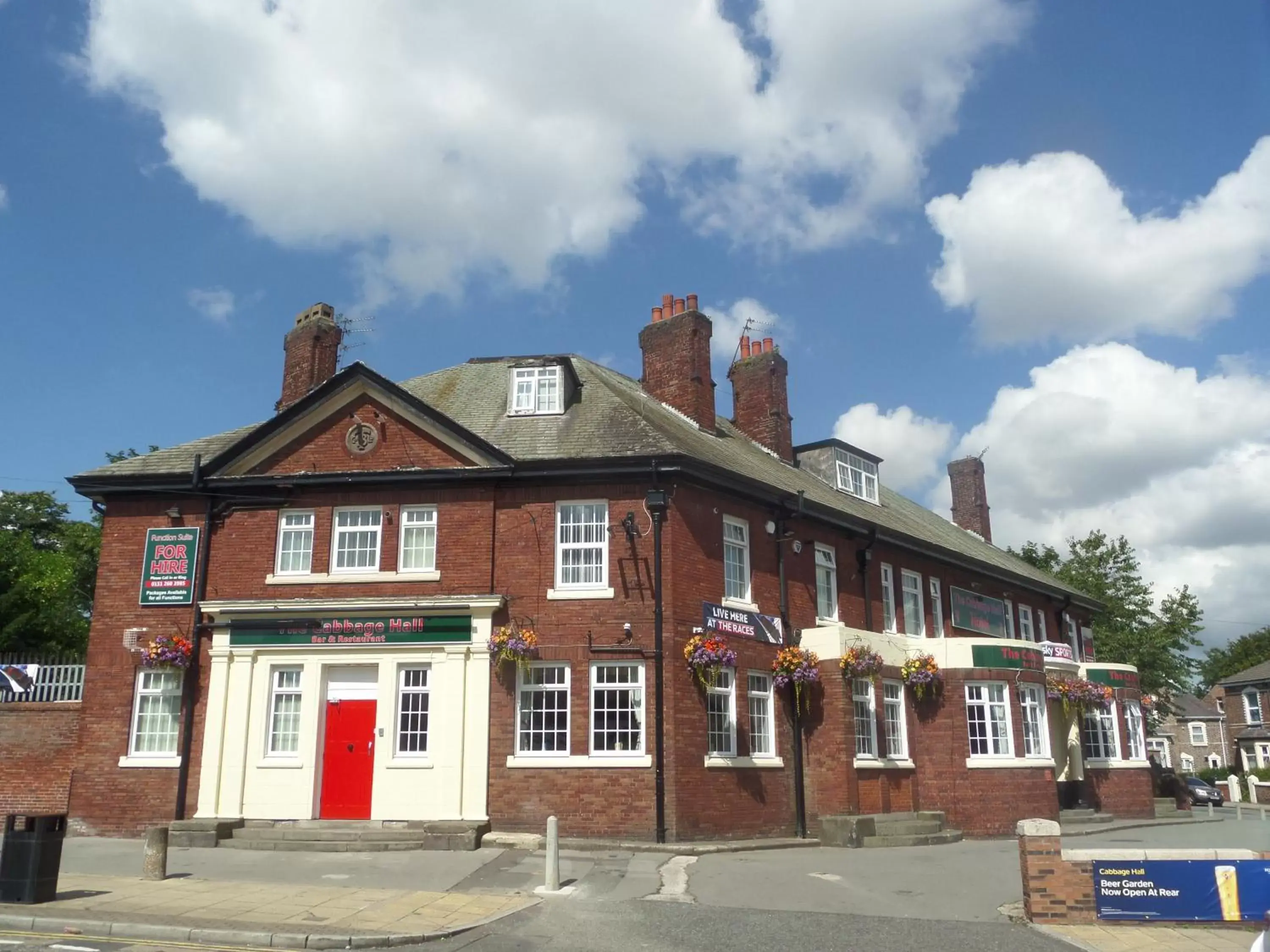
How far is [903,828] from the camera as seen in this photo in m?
18.8

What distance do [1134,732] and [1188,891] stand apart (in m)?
17.5

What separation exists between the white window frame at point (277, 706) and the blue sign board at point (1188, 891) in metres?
13.2

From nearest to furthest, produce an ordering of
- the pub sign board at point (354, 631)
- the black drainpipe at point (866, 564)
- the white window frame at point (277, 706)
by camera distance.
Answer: the pub sign board at point (354, 631) → the white window frame at point (277, 706) → the black drainpipe at point (866, 564)

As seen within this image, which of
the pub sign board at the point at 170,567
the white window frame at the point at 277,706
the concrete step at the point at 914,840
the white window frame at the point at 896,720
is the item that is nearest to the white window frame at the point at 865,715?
the white window frame at the point at 896,720

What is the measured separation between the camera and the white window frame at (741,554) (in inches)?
777

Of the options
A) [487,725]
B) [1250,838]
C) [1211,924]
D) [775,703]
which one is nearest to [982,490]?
[1250,838]

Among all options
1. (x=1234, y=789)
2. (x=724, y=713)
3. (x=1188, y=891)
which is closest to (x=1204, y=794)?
(x=1234, y=789)

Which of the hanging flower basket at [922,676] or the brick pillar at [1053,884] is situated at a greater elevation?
the hanging flower basket at [922,676]

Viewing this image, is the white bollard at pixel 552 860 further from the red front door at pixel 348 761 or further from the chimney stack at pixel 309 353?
the chimney stack at pixel 309 353

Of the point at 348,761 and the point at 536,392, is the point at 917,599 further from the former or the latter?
the point at 348,761

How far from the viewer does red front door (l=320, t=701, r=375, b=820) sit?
1784 centimetres

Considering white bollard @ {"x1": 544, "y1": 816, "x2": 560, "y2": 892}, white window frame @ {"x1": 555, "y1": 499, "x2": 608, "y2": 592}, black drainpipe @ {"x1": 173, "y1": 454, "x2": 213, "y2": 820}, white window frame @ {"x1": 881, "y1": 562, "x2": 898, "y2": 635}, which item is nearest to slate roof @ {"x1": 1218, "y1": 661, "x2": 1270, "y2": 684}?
white window frame @ {"x1": 881, "y1": 562, "x2": 898, "y2": 635}

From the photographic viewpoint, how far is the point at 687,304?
78.8ft

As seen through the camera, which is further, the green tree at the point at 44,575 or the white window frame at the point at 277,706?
the green tree at the point at 44,575
